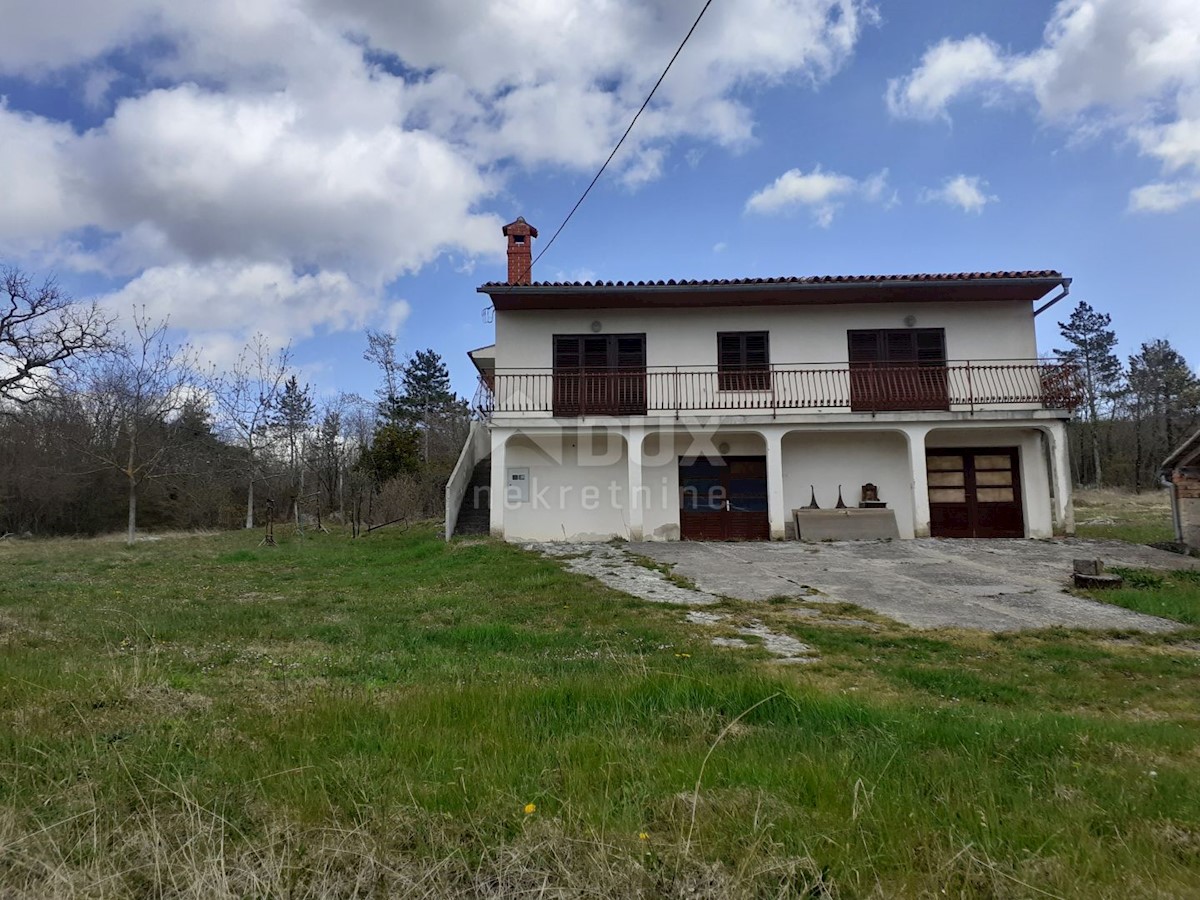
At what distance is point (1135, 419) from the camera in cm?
3862

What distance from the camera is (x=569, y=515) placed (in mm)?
14992

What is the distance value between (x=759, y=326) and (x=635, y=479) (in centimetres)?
458

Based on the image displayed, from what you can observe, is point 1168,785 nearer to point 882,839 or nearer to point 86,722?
point 882,839

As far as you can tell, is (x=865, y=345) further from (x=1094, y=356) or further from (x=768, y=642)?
(x=1094, y=356)

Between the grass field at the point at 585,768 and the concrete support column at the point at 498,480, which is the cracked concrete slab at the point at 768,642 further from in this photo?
the concrete support column at the point at 498,480

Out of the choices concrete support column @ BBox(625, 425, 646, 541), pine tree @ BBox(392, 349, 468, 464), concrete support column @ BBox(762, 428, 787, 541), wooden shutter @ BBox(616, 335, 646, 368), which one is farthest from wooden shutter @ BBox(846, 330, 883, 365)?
pine tree @ BBox(392, 349, 468, 464)

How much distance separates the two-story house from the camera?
14.3 metres

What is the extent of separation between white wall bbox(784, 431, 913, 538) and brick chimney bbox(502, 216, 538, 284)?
7730mm

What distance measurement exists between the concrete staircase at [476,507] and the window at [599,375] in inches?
124

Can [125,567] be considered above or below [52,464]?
below

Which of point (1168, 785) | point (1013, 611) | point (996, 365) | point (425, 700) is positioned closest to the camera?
point (1168, 785)

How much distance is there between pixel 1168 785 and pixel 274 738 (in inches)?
144

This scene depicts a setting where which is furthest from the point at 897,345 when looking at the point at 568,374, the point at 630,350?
the point at 568,374

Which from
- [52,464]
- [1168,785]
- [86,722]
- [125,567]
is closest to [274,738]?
[86,722]
